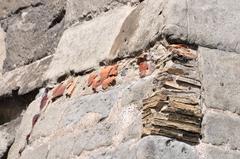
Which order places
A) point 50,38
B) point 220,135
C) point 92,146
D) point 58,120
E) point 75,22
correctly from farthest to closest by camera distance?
point 50,38, point 75,22, point 58,120, point 92,146, point 220,135

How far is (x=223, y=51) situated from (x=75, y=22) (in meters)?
0.71

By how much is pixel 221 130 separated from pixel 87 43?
687mm

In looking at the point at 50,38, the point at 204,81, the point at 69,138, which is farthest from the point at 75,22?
the point at 204,81

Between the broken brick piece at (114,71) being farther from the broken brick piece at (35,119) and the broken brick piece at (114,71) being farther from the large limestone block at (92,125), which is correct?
the broken brick piece at (35,119)

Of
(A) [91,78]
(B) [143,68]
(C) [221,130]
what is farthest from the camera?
(A) [91,78]

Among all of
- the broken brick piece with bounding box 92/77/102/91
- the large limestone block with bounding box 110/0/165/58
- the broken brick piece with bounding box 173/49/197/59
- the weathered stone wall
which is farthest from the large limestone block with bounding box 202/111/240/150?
the broken brick piece with bounding box 92/77/102/91

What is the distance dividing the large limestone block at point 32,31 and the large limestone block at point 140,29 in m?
0.62

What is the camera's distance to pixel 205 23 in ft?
7.45

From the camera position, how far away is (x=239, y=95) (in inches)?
86.9

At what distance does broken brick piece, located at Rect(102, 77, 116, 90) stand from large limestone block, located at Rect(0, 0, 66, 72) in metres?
0.70

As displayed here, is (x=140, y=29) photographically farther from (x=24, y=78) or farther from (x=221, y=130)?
(x=24, y=78)

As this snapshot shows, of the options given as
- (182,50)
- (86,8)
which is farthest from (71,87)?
(182,50)

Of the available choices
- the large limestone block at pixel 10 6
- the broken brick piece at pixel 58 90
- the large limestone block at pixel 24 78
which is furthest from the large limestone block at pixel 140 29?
the large limestone block at pixel 10 6

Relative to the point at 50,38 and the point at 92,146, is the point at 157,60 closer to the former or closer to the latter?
the point at 92,146
